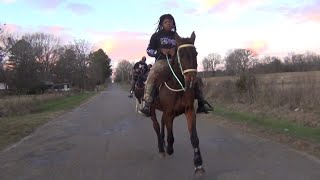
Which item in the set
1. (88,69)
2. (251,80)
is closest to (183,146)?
(251,80)

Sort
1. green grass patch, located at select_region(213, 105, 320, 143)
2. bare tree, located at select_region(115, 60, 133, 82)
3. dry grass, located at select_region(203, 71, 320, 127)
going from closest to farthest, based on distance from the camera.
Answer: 1. green grass patch, located at select_region(213, 105, 320, 143)
2. dry grass, located at select_region(203, 71, 320, 127)
3. bare tree, located at select_region(115, 60, 133, 82)

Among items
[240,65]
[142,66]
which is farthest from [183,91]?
[240,65]

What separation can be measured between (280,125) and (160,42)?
782cm

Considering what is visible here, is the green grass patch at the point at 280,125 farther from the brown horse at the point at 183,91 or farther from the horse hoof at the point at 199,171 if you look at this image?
the horse hoof at the point at 199,171

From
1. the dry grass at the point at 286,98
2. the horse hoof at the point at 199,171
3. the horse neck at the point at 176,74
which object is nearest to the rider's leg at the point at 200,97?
the horse neck at the point at 176,74

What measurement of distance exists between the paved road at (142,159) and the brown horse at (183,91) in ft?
2.30

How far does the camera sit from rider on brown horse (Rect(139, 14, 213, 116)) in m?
9.93

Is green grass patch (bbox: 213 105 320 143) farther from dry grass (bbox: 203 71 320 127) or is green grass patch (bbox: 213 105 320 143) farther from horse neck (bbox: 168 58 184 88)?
horse neck (bbox: 168 58 184 88)

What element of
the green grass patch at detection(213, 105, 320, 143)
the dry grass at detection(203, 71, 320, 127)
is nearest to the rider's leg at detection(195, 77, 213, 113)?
the green grass patch at detection(213, 105, 320, 143)

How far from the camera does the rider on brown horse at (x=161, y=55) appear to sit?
993cm

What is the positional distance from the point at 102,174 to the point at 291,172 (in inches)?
131

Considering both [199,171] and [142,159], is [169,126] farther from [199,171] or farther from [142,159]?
[199,171]

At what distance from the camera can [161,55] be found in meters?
10.6

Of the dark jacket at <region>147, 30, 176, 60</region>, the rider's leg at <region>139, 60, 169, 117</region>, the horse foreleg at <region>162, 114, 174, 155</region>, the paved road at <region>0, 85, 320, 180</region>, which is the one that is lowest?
the paved road at <region>0, 85, 320, 180</region>
